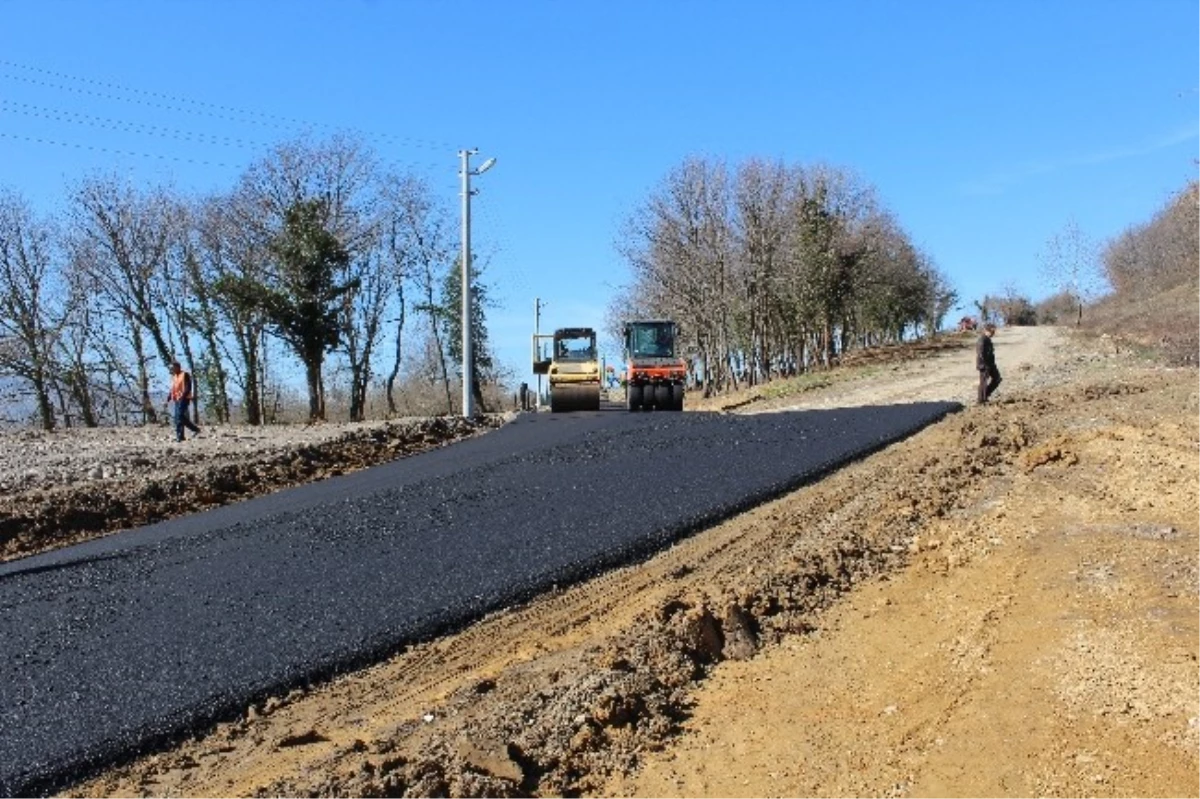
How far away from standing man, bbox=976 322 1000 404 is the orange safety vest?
1181 centimetres

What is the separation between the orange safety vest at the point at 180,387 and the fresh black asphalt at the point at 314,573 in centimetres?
515

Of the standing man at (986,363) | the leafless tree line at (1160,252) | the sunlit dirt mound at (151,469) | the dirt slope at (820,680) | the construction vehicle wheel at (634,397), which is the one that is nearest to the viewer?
the dirt slope at (820,680)

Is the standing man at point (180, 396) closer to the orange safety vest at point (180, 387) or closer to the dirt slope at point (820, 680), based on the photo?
the orange safety vest at point (180, 387)

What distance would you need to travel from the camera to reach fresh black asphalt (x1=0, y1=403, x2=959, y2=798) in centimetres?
471

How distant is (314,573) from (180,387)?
1000 centimetres

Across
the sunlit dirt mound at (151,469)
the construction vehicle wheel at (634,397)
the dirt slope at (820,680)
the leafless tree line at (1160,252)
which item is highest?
the leafless tree line at (1160,252)

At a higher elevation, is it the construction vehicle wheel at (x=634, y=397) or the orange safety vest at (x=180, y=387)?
the orange safety vest at (x=180, y=387)

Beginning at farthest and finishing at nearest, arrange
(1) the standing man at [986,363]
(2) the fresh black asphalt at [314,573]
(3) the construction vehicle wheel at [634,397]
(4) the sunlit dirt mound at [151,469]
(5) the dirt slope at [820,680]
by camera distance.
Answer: (3) the construction vehicle wheel at [634,397]
(1) the standing man at [986,363]
(4) the sunlit dirt mound at [151,469]
(2) the fresh black asphalt at [314,573]
(5) the dirt slope at [820,680]

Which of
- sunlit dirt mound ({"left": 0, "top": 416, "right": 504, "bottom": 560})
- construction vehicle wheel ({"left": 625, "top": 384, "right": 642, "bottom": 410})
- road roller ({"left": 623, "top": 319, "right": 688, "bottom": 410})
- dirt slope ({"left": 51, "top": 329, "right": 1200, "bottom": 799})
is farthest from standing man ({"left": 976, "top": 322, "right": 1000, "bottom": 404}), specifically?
construction vehicle wheel ({"left": 625, "top": 384, "right": 642, "bottom": 410})

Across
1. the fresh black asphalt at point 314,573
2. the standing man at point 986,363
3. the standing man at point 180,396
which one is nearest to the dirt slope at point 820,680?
the fresh black asphalt at point 314,573

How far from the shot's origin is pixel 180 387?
15.6 metres

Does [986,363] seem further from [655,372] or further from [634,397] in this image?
[634,397]

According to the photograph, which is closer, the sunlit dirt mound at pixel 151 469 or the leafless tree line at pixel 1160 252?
the sunlit dirt mound at pixel 151 469

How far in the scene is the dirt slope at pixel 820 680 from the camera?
148 inches
